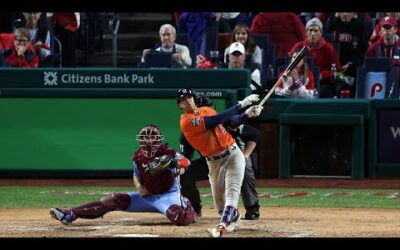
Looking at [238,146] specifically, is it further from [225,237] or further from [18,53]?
[18,53]

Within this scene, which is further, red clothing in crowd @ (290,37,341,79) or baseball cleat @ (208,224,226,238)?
red clothing in crowd @ (290,37,341,79)

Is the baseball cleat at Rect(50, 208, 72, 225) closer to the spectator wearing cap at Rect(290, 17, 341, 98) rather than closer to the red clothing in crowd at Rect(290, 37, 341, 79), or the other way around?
the spectator wearing cap at Rect(290, 17, 341, 98)

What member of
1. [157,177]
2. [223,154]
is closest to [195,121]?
[223,154]

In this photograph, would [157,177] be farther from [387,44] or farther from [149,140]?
[387,44]

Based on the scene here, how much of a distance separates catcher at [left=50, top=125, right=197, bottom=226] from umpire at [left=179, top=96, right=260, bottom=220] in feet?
2.21

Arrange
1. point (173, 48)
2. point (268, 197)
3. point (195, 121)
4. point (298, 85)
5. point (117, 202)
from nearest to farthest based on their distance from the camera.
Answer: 1. point (195, 121)
2. point (117, 202)
3. point (268, 197)
4. point (298, 85)
5. point (173, 48)

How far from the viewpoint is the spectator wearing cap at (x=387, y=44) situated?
17.2 meters

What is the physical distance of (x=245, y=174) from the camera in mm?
12562

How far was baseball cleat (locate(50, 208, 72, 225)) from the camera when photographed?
11750 millimetres

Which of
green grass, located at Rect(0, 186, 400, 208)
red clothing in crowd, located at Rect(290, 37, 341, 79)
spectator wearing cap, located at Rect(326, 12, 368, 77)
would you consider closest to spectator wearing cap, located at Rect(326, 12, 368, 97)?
spectator wearing cap, located at Rect(326, 12, 368, 77)

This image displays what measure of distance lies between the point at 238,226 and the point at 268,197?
11.4 ft

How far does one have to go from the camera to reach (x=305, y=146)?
55.6 ft

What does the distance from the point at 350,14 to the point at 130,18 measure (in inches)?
A: 165

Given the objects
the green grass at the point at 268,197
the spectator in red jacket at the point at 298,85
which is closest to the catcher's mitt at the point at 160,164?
the green grass at the point at 268,197
